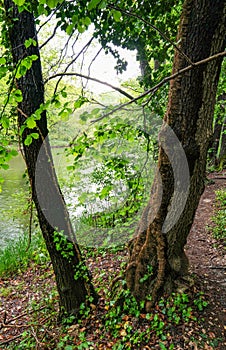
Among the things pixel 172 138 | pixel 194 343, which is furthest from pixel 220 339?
pixel 172 138

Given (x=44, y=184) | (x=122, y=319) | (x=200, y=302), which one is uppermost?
(x=44, y=184)

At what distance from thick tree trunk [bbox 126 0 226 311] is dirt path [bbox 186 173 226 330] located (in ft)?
1.25

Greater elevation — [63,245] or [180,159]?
[180,159]

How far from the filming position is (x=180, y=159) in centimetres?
200

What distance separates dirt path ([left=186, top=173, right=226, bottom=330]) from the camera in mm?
2396

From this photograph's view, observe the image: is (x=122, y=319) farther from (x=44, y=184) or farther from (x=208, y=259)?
(x=44, y=184)

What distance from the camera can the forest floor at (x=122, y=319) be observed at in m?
2.10

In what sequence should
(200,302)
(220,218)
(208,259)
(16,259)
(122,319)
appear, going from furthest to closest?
(16,259) < (220,218) < (208,259) < (122,319) < (200,302)

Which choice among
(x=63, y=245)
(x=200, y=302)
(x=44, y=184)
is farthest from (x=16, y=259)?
(x=200, y=302)

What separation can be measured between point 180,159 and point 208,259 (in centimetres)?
173

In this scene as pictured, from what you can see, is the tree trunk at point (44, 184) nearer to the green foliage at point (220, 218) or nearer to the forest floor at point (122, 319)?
the forest floor at point (122, 319)

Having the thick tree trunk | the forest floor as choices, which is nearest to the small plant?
the forest floor

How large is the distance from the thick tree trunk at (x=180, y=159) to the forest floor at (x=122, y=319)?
0.24 m

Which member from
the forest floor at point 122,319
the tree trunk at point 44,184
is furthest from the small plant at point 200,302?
the tree trunk at point 44,184
